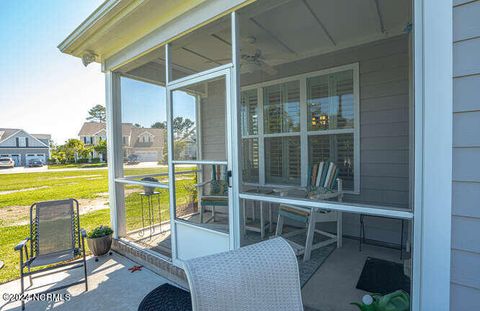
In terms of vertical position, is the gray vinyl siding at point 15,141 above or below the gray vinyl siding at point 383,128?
above

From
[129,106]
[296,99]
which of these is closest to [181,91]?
[129,106]

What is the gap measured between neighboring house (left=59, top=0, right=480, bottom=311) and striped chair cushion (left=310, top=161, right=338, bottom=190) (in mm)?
223

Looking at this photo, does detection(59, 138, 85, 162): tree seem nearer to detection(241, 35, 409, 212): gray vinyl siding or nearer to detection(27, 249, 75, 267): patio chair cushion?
detection(27, 249, 75, 267): patio chair cushion

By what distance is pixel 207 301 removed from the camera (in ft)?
2.90

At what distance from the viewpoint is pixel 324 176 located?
3.25 m

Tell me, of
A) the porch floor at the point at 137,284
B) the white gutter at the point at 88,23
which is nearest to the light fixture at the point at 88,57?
the white gutter at the point at 88,23

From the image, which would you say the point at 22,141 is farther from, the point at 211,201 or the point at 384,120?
the point at 384,120

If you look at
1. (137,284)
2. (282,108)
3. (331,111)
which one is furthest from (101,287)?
(331,111)

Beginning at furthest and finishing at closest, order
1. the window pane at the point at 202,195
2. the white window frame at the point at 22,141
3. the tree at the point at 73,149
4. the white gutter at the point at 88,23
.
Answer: the white window frame at the point at 22,141 → the tree at the point at 73,149 → the window pane at the point at 202,195 → the white gutter at the point at 88,23

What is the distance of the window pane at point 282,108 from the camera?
153 inches

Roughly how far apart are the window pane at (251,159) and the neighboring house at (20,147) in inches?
1592

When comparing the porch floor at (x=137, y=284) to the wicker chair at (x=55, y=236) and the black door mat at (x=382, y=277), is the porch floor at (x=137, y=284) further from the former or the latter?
the wicker chair at (x=55, y=236)

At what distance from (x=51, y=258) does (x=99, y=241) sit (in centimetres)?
81

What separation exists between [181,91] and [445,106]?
241cm
